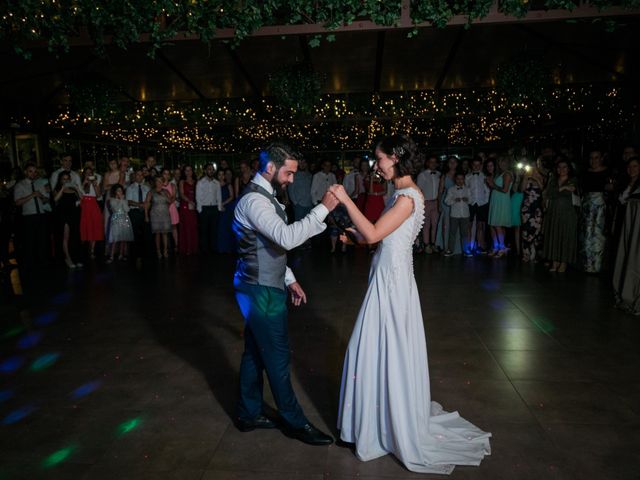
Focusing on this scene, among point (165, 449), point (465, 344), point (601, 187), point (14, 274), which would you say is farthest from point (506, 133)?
point (165, 449)

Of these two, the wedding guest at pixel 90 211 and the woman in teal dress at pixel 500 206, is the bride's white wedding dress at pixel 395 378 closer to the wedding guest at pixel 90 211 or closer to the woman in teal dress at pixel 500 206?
the woman in teal dress at pixel 500 206

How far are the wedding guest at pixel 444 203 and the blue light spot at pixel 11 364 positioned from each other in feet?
22.9

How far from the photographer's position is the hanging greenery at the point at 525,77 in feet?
20.3

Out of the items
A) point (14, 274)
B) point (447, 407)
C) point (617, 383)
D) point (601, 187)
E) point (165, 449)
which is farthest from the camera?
point (601, 187)

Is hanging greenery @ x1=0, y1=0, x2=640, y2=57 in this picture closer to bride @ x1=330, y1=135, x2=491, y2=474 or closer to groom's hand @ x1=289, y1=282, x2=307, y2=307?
bride @ x1=330, y1=135, x2=491, y2=474

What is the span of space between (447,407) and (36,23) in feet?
17.5

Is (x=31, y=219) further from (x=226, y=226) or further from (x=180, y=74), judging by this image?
(x=180, y=74)

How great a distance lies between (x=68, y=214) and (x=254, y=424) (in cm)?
695

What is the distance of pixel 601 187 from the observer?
21.2 ft

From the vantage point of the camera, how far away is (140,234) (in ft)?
28.8

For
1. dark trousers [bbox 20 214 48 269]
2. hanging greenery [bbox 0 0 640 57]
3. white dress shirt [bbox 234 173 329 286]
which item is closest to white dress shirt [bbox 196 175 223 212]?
dark trousers [bbox 20 214 48 269]

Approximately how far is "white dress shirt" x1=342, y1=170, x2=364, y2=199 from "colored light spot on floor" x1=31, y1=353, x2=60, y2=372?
20.9ft

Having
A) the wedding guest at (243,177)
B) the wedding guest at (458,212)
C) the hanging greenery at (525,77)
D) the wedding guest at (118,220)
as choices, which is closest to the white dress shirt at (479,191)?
the wedding guest at (458,212)

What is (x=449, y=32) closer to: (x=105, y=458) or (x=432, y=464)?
(x=432, y=464)
